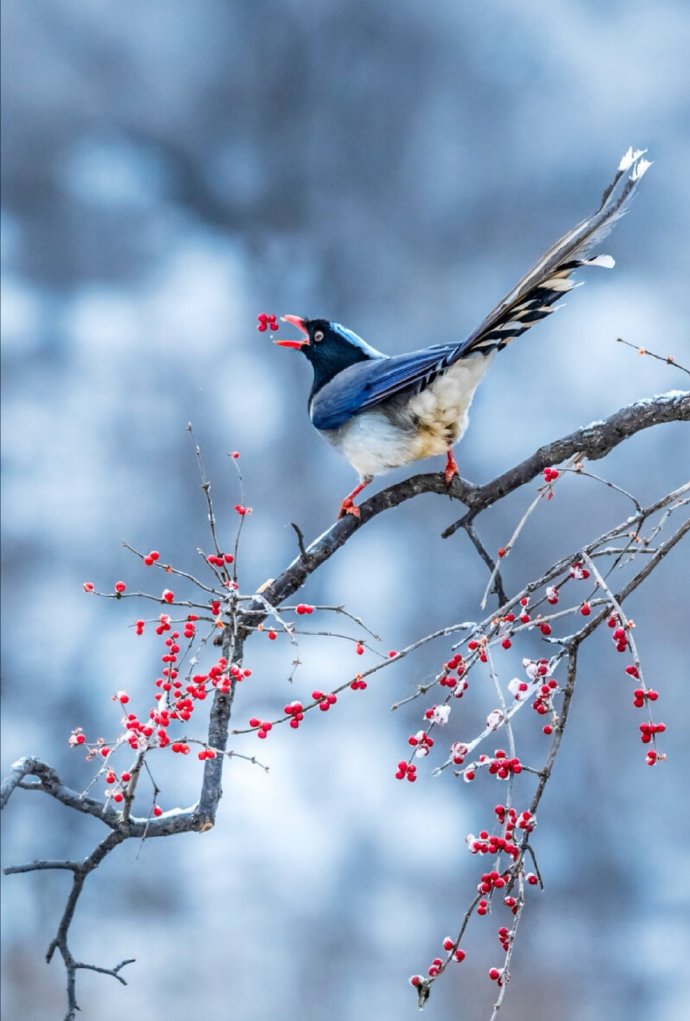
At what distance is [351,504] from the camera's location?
167 centimetres

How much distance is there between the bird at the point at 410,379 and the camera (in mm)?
1238

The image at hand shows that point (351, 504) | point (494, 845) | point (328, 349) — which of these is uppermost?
point (328, 349)

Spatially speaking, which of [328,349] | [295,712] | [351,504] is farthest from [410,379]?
[295,712]

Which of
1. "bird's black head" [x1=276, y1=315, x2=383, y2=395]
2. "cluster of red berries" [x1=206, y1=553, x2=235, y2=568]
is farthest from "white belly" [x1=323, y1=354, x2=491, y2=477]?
"cluster of red berries" [x1=206, y1=553, x2=235, y2=568]

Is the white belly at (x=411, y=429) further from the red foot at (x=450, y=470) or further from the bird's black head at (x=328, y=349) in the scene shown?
the bird's black head at (x=328, y=349)

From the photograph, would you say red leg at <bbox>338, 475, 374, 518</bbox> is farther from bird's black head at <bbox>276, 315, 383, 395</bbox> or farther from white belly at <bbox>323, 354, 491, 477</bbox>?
bird's black head at <bbox>276, 315, 383, 395</bbox>

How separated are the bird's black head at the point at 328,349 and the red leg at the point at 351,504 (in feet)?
0.77

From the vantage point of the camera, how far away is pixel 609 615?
101cm

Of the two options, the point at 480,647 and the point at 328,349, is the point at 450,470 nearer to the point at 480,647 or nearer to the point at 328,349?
the point at 328,349

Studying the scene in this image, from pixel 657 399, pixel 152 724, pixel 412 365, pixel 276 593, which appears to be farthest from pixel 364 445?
pixel 152 724

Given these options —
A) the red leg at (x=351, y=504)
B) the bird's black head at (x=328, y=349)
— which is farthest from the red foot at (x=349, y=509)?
the bird's black head at (x=328, y=349)

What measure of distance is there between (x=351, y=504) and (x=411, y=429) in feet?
0.52

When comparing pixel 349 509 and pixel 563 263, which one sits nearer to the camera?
pixel 563 263

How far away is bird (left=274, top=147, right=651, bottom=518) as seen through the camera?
1238 millimetres
